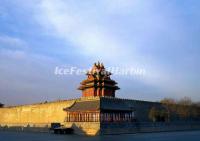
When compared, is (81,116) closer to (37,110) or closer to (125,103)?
(125,103)

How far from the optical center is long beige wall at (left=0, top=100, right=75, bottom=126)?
162 ft

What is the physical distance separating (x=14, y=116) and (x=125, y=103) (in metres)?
26.0

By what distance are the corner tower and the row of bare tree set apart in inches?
283

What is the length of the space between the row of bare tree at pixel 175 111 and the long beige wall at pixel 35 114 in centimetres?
1332

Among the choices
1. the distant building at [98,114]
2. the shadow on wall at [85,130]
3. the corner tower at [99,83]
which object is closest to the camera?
the shadow on wall at [85,130]

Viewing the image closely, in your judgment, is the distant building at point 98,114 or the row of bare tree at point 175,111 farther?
the row of bare tree at point 175,111

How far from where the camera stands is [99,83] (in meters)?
49.4

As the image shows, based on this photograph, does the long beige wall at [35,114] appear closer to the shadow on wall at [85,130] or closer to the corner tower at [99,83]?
the corner tower at [99,83]

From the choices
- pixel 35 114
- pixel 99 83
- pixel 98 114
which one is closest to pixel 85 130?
pixel 98 114

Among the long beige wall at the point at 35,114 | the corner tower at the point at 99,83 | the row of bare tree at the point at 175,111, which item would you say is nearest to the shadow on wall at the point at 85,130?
the long beige wall at the point at 35,114

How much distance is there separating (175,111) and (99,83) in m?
13.7

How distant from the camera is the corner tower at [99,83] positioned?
49281 millimetres

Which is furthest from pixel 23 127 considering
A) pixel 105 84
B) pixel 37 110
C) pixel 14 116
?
pixel 105 84

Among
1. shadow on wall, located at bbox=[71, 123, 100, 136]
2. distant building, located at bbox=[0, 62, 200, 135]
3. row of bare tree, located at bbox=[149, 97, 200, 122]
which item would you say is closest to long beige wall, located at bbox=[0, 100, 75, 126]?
distant building, located at bbox=[0, 62, 200, 135]
